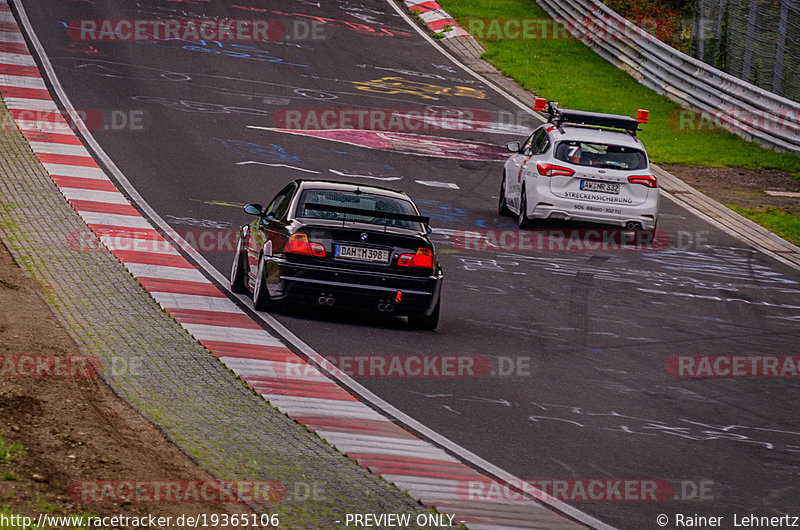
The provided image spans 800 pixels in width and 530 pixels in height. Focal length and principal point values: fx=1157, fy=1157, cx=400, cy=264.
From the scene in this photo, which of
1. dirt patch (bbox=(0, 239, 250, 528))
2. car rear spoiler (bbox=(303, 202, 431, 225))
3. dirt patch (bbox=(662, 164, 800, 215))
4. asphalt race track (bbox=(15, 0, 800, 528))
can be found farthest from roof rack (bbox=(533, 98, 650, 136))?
dirt patch (bbox=(0, 239, 250, 528))

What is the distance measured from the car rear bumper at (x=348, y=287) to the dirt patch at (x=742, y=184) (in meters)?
12.0

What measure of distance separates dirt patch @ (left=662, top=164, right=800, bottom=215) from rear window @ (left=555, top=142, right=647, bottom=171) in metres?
4.39

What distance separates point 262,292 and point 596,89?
68.3 ft

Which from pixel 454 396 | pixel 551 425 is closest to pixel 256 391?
pixel 454 396

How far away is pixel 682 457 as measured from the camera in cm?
894

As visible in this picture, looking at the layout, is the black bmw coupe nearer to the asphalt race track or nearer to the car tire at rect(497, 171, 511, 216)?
the asphalt race track

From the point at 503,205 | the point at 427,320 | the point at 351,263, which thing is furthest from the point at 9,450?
the point at 503,205

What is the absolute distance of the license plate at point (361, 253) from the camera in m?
11.9

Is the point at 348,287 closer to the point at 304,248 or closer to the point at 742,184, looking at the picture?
the point at 304,248

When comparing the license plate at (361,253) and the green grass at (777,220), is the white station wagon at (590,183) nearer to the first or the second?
the green grass at (777,220)

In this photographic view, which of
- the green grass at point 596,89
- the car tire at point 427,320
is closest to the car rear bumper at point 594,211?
the car tire at point 427,320

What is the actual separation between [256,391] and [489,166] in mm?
14716

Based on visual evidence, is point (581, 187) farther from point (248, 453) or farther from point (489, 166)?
point (248, 453)

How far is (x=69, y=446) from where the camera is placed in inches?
294
